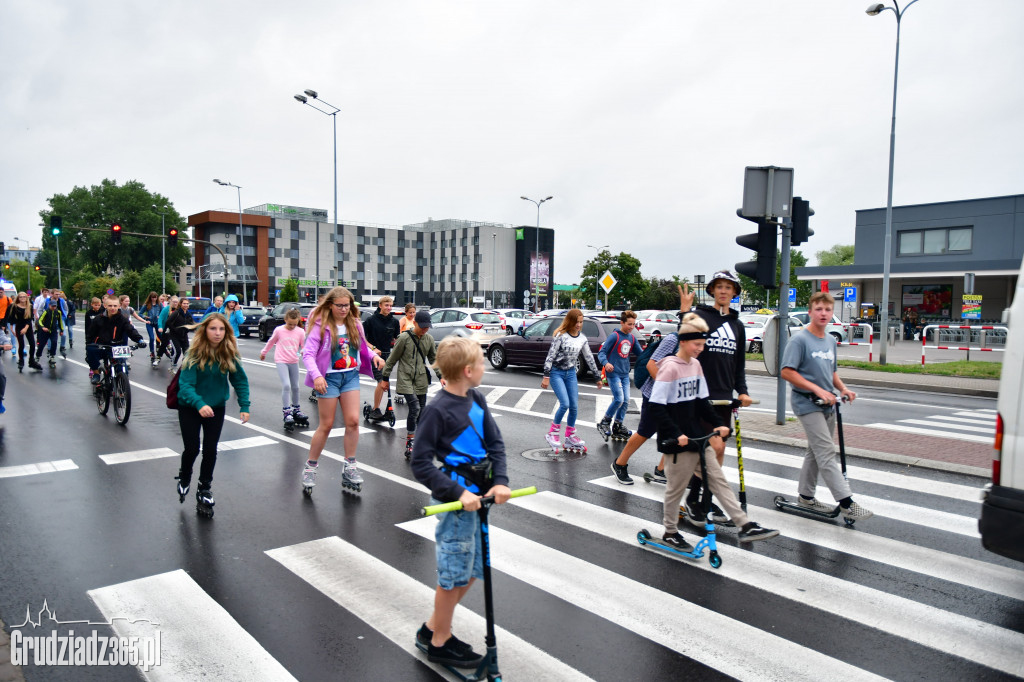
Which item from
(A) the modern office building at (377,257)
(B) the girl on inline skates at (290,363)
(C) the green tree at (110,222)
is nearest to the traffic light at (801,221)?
(B) the girl on inline skates at (290,363)

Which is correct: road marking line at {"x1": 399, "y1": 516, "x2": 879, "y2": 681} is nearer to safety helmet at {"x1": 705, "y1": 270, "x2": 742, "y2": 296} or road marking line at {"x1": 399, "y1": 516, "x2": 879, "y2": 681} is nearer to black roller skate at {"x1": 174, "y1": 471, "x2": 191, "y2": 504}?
safety helmet at {"x1": 705, "y1": 270, "x2": 742, "y2": 296}

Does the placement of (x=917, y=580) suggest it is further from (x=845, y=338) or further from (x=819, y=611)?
(x=845, y=338)

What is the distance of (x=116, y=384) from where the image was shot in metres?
9.89

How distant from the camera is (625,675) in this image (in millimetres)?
3316

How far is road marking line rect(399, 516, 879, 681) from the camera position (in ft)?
11.1

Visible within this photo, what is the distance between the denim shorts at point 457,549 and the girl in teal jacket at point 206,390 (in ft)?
10.4

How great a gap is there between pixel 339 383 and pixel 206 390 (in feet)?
3.89

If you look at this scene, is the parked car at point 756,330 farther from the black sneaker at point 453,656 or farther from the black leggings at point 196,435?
the black sneaker at point 453,656

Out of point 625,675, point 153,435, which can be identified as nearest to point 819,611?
point 625,675

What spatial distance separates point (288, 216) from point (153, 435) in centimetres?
8596

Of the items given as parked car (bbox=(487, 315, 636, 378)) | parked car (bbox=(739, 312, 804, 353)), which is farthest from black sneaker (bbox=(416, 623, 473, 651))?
parked car (bbox=(739, 312, 804, 353))

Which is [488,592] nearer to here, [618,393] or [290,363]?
[618,393]

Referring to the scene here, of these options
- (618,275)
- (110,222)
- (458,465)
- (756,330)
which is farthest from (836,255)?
(458,465)

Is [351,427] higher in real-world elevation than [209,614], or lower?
higher
